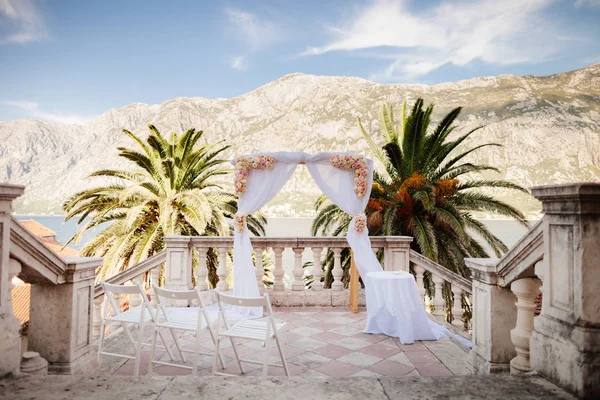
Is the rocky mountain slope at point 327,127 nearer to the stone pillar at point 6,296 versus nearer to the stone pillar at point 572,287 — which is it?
the stone pillar at point 572,287

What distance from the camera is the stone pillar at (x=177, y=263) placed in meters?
6.73

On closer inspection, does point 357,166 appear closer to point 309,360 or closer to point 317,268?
point 317,268

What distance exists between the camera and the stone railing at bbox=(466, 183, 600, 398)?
222 cm

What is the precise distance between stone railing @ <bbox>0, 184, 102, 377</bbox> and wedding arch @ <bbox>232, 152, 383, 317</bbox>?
10.4 ft

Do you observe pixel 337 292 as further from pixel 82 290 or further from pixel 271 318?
pixel 82 290

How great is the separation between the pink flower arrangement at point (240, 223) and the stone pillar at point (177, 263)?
0.91 m

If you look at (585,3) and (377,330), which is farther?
(585,3)

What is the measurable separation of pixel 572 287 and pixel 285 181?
16.2 feet

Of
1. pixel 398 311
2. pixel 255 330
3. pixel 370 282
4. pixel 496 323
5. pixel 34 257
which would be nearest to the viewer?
pixel 34 257

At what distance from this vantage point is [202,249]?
7027 millimetres

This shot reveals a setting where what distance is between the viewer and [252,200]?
→ 687cm

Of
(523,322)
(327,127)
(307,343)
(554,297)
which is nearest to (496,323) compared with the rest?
(523,322)

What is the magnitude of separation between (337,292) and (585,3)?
3411 inches

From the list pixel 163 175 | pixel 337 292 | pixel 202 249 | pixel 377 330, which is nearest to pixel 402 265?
pixel 337 292
